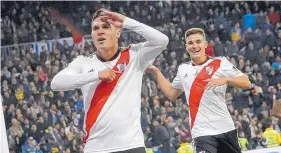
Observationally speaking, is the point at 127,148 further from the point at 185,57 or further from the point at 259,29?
the point at 259,29

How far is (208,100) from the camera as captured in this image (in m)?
7.52

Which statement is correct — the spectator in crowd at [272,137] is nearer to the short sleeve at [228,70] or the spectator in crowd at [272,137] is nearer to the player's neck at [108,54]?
the short sleeve at [228,70]

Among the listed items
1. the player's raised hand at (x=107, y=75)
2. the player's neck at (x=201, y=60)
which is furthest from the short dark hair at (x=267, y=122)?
the player's raised hand at (x=107, y=75)

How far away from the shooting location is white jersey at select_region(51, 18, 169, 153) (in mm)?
5441

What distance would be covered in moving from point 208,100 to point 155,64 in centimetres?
1214

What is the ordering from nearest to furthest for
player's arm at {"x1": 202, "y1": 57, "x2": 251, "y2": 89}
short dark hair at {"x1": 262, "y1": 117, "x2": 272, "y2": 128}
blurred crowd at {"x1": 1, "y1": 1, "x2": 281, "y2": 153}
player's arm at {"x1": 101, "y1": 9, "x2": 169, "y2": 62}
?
1. player's arm at {"x1": 101, "y1": 9, "x2": 169, "y2": 62}
2. player's arm at {"x1": 202, "y1": 57, "x2": 251, "y2": 89}
3. blurred crowd at {"x1": 1, "y1": 1, "x2": 281, "y2": 153}
4. short dark hair at {"x1": 262, "y1": 117, "x2": 272, "y2": 128}

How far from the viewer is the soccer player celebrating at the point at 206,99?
24.4 feet

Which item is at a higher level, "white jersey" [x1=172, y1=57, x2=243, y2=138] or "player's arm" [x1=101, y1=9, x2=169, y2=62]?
"player's arm" [x1=101, y1=9, x2=169, y2=62]

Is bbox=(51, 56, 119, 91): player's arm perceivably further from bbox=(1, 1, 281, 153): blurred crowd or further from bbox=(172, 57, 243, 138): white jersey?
bbox=(1, 1, 281, 153): blurred crowd

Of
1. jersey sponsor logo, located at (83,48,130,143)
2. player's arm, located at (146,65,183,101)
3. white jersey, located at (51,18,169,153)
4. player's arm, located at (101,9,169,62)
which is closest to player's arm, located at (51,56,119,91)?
white jersey, located at (51,18,169,153)

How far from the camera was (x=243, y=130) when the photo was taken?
15672 mm

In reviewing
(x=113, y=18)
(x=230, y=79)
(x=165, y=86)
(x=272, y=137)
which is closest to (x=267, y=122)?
(x=272, y=137)

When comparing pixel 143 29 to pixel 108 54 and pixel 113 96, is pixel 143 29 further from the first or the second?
pixel 113 96

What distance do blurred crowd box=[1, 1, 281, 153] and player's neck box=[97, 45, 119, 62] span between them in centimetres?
820
